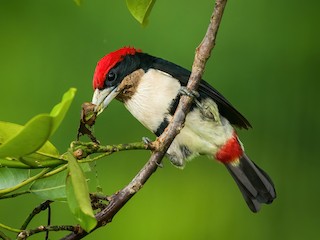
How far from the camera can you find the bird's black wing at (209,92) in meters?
2.01

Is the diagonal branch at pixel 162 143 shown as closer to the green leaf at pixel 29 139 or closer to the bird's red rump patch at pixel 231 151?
the green leaf at pixel 29 139

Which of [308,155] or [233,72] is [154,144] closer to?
[233,72]

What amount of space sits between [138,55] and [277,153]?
88cm

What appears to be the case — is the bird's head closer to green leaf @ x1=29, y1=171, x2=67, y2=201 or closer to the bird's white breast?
the bird's white breast

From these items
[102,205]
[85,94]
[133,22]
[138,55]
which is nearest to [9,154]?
[102,205]

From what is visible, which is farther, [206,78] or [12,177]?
[206,78]

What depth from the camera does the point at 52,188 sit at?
116 cm

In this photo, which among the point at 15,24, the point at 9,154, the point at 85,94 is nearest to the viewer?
the point at 9,154

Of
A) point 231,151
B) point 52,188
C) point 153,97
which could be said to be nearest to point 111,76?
point 153,97

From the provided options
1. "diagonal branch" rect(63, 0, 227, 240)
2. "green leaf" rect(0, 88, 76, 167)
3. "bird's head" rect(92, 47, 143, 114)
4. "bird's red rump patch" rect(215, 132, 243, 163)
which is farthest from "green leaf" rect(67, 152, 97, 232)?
"bird's red rump patch" rect(215, 132, 243, 163)

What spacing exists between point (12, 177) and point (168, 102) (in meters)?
0.94

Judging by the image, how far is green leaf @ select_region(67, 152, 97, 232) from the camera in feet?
2.81

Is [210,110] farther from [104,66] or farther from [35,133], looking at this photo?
[35,133]

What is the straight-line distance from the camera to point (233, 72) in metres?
2.68
